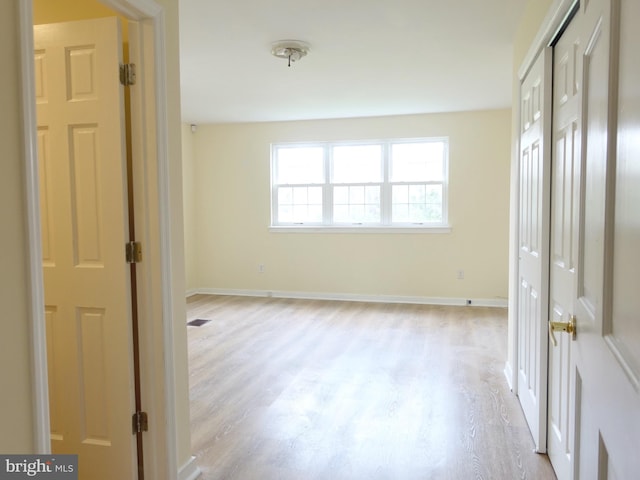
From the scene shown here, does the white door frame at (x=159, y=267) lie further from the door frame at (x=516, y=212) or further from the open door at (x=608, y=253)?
the door frame at (x=516, y=212)

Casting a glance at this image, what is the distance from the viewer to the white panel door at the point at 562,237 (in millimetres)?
1829

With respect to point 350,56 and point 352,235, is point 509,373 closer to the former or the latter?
point 350,56

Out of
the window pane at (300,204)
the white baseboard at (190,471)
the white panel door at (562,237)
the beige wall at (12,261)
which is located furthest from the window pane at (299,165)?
the beige wall at (12,261)

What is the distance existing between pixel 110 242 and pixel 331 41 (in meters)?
2.21

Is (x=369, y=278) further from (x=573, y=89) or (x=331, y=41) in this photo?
(x=573, y=89)

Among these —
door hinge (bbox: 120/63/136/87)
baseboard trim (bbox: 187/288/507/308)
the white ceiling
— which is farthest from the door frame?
baseboard trim (bbox: 187/288/507/308)

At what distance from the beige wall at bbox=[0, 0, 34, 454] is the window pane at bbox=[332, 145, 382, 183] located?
522 cm

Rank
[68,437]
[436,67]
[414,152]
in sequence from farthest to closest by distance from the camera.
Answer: [414,152], [436,67], [68,437]

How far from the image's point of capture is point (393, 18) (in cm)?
289

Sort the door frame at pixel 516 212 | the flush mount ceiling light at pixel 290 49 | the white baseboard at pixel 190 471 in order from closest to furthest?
the white baseboard at pixel 190 471 → the door frame at pixel 516 212 → the flush mount ceiling light at pixel 290 49

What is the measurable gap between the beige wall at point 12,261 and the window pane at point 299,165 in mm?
5261

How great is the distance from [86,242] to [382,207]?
462cm

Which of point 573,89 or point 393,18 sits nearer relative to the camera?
point 573,89

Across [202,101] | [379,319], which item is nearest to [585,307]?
[379,319]
